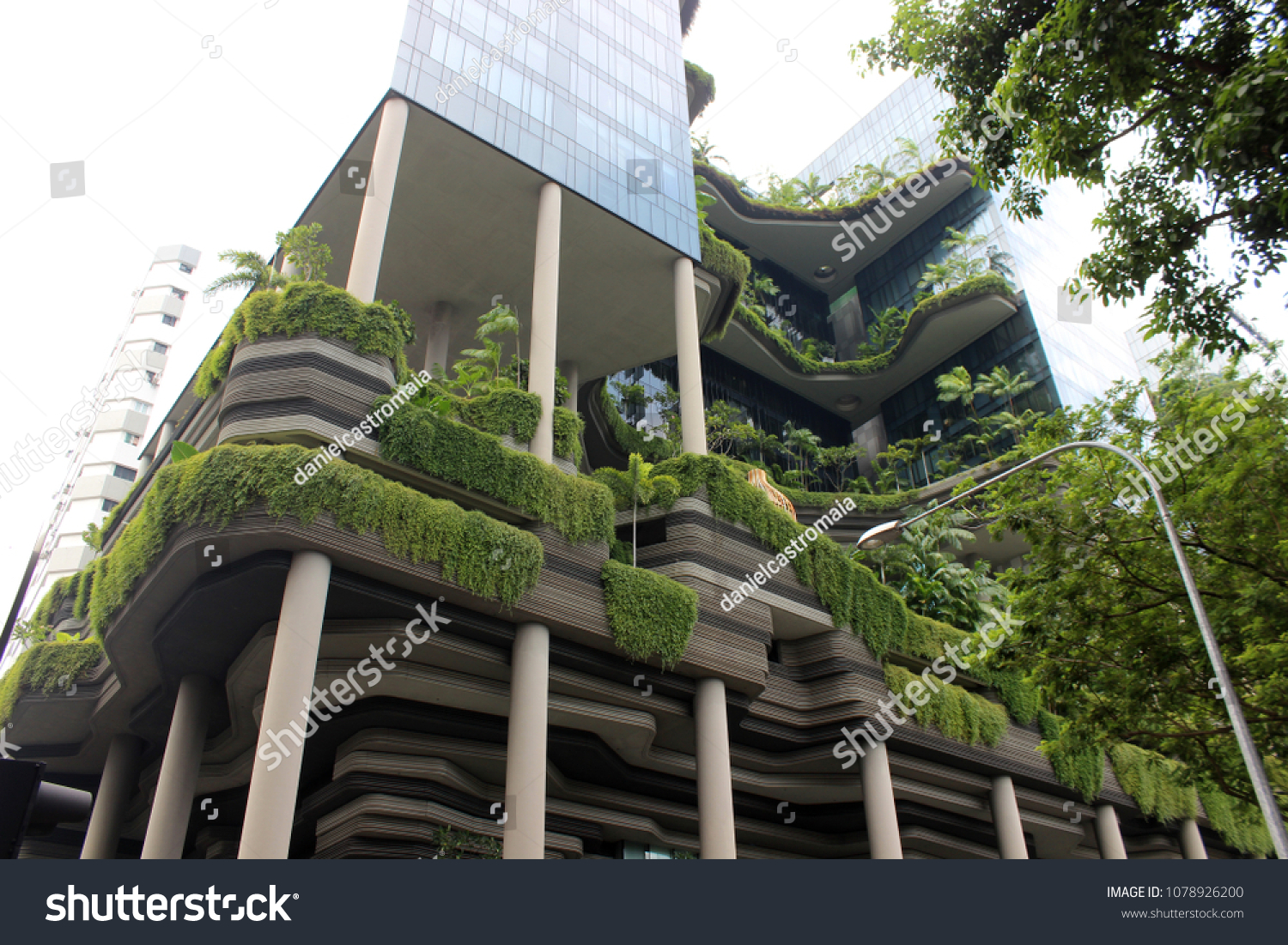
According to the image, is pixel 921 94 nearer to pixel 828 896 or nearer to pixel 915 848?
pixel 915 848

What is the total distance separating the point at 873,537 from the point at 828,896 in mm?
9033

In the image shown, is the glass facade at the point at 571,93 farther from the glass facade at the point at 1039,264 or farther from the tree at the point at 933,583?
the glass facade at the point at 1039,264

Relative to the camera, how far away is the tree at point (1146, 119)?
9.53 metres

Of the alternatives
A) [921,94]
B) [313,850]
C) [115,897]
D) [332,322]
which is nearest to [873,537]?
[332,322]

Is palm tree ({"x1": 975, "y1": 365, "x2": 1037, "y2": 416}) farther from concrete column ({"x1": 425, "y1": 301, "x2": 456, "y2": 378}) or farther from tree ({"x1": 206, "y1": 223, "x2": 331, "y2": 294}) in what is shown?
tree ({"x1": 206, "y1": 223, "x2": 331, "y2": 294})

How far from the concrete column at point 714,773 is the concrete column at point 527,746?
3.56 meters

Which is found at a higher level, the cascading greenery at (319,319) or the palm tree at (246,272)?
the palm tree at (246,272)

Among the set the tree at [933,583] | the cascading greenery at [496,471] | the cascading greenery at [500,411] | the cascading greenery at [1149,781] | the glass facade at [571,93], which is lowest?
the cascading greenery at [1149,781]

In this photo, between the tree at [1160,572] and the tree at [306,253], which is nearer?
the tree at [1160,572]

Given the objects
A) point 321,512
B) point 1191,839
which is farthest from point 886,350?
point 321,512

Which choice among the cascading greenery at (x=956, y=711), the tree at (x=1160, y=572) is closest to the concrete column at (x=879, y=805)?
the cascading greenery at (x=956, y=711)

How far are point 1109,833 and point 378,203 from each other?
88.4 feet

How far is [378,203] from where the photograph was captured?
19.3 metres

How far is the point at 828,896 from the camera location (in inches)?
254
